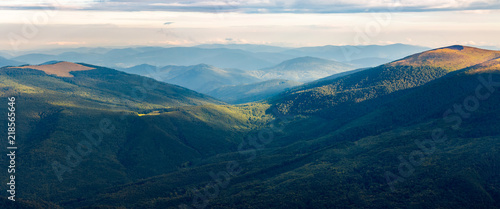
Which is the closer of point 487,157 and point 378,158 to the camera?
point 487,157

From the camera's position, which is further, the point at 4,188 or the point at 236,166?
the point at 236,166

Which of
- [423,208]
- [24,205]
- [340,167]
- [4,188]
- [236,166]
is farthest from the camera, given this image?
[236,166]

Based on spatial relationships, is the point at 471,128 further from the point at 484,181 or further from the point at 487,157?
the point at 484,181

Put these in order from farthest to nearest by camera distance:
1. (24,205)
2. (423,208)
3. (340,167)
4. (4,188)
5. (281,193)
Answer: (4,188), (340,167), (281,193), (24,205), (423,208)

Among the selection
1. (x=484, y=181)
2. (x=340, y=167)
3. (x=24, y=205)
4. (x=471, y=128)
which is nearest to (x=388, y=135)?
(x=471, y=128)

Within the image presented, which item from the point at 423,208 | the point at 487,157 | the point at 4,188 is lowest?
the point at 423,208

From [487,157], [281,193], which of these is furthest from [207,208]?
[487,157]

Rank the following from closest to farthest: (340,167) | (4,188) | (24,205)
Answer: (24,205)
(340,167)
(4,188)

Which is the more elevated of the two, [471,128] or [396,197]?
[471,128]

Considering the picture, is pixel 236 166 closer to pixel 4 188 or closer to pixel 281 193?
pixel 281 193
